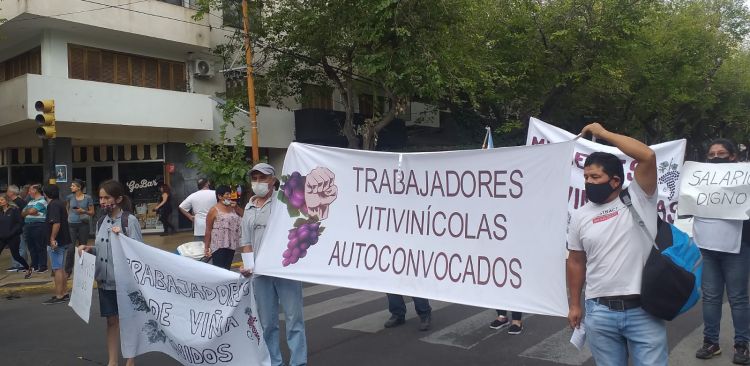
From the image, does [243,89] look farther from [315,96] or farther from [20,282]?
[20,282]

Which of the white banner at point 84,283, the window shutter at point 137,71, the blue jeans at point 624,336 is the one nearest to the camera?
the blue jeans at point 624,336

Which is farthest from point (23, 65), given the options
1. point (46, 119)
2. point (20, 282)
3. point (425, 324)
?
point (425, 324)

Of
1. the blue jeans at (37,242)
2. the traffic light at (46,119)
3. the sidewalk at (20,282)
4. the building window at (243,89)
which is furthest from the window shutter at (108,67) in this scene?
the blue jeans at (37,242)

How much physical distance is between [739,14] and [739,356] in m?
31.5

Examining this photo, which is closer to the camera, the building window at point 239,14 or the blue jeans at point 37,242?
the blue jeans at point 37,242

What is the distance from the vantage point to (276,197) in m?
4.84

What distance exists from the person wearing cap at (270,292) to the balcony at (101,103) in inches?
497

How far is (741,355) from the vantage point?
5.06m

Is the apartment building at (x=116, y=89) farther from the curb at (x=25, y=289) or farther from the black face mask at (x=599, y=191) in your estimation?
the black face mask at (x=599, y=191)

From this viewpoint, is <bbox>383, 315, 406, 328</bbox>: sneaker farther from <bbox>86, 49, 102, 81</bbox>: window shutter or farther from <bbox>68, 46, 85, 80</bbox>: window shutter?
<bbox>86, 49, 102, 81</bbox>: window shutter

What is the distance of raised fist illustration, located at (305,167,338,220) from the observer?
4.72 metres

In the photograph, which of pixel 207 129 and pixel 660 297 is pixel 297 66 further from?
pixel 660 297

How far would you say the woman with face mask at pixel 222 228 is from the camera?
A: 296 inches

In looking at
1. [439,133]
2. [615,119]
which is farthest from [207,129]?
[615,119]
